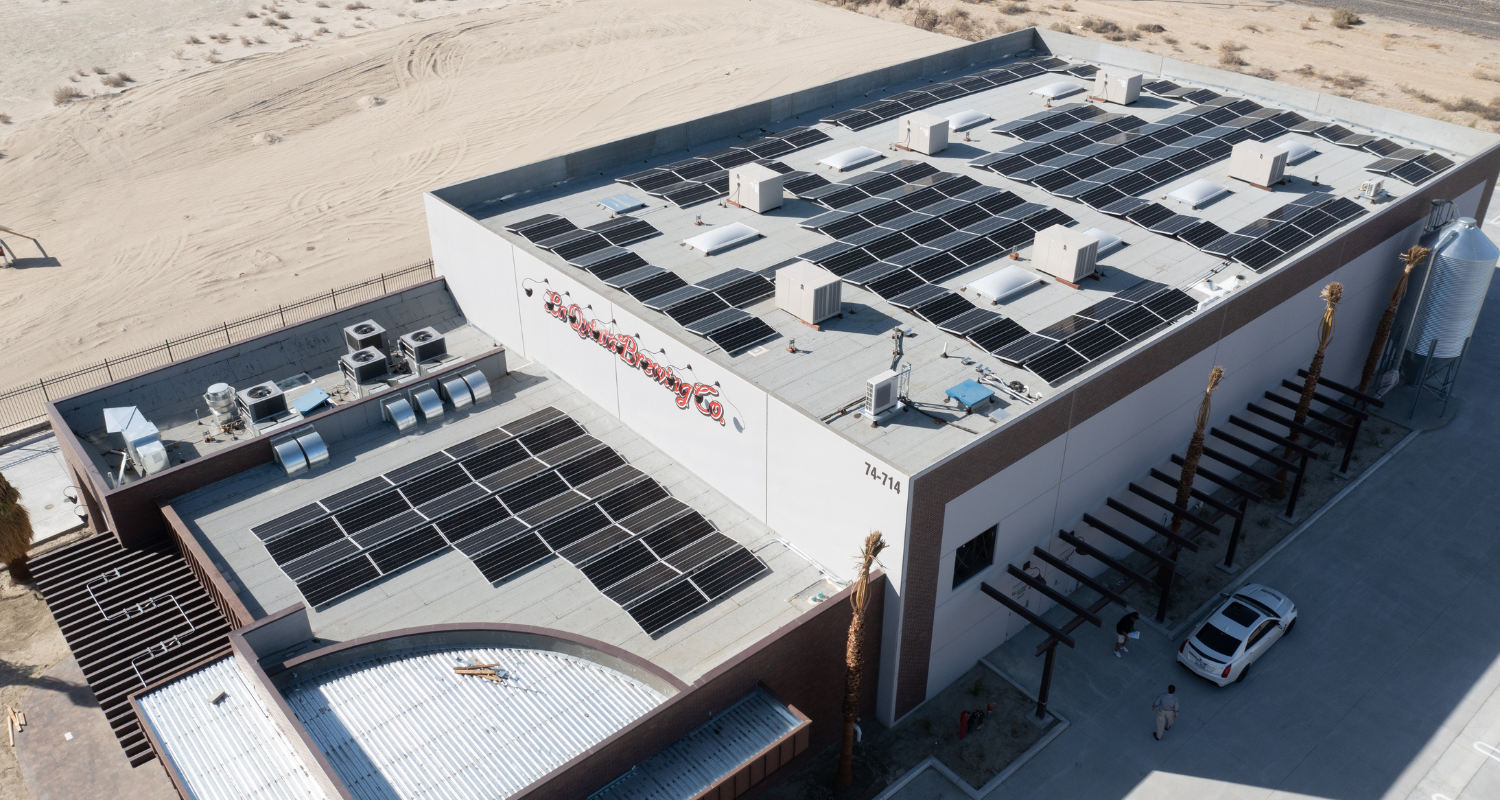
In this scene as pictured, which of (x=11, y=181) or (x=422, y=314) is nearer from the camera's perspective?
(x=422, y=314)

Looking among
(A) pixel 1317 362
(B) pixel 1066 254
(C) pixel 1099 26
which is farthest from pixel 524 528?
(C) pixel 1099 26

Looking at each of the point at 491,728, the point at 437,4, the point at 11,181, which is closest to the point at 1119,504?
the point at 491,728

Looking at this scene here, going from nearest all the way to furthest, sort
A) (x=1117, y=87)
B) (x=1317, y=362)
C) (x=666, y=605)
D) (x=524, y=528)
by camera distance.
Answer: (x=666, y=605) → (x=524, y=528) → (x=1317, y=362) → (x=1117, y=87)

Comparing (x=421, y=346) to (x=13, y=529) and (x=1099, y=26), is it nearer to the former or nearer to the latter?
(x=13, y=529)

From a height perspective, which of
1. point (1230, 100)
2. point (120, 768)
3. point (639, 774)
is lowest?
point (120, 768)

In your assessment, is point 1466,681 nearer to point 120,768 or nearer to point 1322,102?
point 1322,102

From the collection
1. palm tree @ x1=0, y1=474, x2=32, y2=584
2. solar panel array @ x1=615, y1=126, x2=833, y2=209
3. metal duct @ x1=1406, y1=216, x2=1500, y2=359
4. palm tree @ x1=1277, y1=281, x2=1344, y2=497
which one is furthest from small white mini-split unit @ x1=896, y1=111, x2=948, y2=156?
palm tree @ x1=0, y1=474, x2=32, y2=584

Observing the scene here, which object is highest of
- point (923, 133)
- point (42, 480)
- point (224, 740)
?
point (923, 133)

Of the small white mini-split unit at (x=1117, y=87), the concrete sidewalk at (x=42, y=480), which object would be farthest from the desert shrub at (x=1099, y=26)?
the concrete sidewalk at (x=42, y=480)
